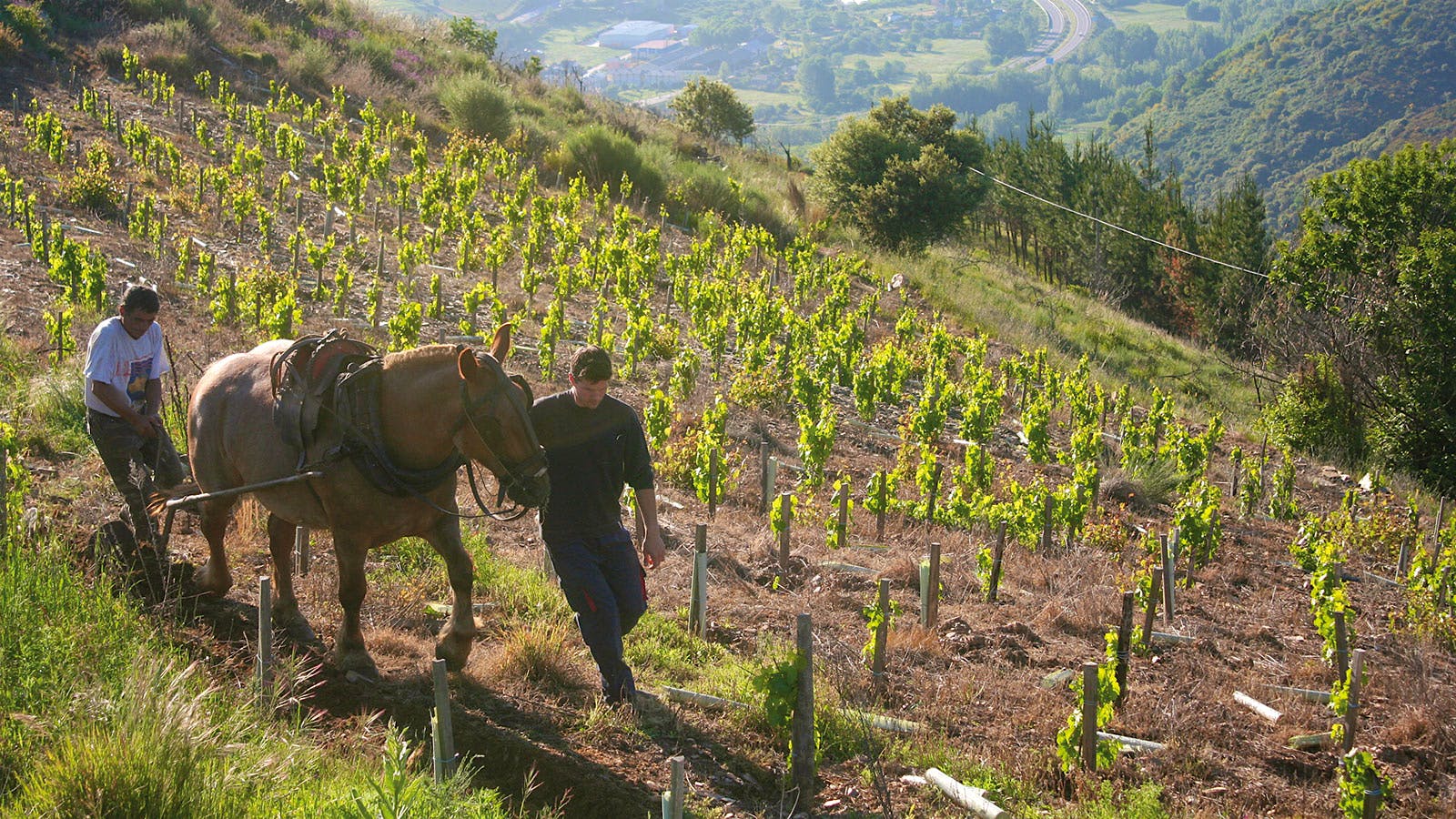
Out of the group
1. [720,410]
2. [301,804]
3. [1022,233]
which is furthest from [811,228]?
[1022,233]

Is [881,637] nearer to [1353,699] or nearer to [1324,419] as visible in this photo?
[1353,699]

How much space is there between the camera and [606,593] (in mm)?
5379

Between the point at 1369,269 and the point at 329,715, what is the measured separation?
865 inches

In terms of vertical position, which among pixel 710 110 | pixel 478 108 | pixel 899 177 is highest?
pixel 478 108

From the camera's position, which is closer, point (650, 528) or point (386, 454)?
point (386, 454)

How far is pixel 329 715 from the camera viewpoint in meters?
5.08

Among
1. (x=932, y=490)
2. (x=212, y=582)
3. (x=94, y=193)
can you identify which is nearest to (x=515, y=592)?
(x=212, y=582)

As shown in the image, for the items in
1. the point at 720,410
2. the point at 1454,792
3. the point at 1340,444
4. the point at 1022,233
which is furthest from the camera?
the point at 1022,233

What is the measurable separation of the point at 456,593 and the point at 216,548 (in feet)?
5.46

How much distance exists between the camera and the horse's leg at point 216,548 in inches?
237

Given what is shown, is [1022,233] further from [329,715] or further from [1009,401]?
[329,715]

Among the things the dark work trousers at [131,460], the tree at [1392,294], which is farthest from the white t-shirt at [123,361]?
the tree at [1392,294]

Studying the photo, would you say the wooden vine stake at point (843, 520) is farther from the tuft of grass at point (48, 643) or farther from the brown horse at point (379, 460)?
the tuft of grass at point (48, 643)

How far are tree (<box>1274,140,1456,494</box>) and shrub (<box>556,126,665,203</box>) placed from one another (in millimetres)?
14339
